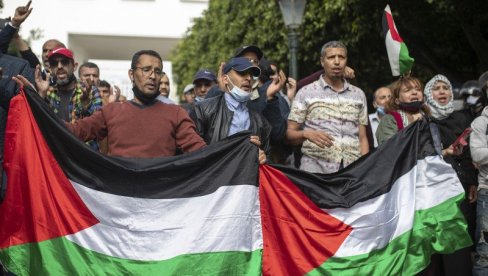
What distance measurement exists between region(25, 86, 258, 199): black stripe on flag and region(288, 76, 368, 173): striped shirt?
1250mm

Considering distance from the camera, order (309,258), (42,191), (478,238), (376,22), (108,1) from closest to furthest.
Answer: (42,191) < (309,258) < (478,238) < (376,22) < (108,1)

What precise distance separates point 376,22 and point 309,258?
9157 mm

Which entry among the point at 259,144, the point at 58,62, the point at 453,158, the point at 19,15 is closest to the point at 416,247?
the point at 453,158

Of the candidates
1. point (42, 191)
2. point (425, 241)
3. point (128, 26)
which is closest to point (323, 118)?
point (425, 241)

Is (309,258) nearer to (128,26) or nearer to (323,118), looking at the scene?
(323,118)

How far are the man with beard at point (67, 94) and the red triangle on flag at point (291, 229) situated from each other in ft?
5.87

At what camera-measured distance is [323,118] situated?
7348 millimetres

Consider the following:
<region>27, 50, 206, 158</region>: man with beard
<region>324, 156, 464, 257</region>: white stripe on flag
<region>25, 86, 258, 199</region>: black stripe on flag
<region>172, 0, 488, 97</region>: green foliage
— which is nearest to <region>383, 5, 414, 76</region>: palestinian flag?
<region>324, 156, 464, 257</region>: white stripe on flag

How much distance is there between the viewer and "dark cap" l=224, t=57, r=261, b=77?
6.76 meters

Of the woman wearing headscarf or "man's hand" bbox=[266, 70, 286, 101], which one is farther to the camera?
the woman wearing headscarf

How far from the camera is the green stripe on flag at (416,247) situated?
6418 mm

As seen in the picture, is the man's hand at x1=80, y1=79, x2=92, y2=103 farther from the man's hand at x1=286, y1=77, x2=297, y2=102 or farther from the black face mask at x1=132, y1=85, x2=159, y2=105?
the man's hand at x1=286, y1=77, x2=297, y2=102

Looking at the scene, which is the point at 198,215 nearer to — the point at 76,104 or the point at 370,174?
the point at 370,174

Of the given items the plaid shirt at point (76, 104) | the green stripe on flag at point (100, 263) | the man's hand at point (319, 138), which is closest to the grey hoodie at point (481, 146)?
the man's hand at point (319, 138)
